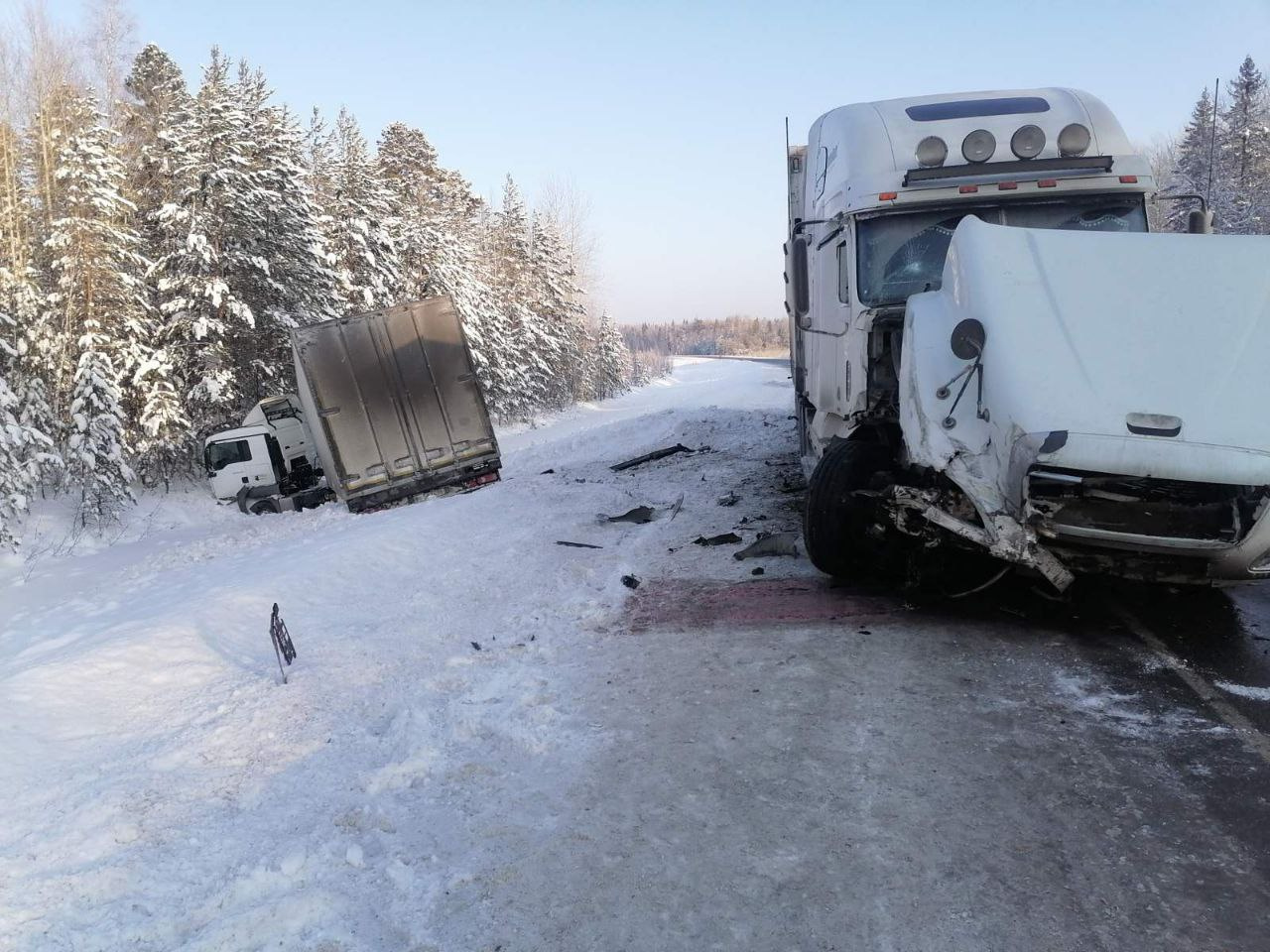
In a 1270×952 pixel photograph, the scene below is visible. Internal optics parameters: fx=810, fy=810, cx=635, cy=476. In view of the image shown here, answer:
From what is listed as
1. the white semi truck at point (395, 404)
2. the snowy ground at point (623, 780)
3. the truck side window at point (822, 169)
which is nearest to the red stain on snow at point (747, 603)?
the snowy ground at point (623, 780)

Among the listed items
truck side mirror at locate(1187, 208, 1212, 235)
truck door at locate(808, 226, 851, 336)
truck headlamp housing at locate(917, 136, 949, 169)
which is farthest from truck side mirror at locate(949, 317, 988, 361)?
truck side mirror at locate(1187, 208, 1212, 235)

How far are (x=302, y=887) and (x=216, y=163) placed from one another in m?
23.3

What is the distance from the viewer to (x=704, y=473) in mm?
13578

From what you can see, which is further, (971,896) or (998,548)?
(998,548)

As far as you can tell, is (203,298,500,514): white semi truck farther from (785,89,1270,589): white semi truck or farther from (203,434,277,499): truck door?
(785,89,1270,589): white semi truck

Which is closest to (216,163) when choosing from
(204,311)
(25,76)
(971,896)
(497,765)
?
(204,311)

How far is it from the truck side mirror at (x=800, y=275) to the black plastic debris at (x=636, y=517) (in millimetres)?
3503

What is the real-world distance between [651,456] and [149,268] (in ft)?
51.4

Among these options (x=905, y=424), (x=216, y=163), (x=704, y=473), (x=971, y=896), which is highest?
(x=216, y=163)

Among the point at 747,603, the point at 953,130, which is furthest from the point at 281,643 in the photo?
the point at 953,130

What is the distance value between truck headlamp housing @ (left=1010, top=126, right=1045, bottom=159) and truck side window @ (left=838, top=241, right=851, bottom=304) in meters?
1.60

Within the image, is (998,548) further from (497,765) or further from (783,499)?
(783,499)

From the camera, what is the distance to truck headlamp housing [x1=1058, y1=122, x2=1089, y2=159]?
698 cm

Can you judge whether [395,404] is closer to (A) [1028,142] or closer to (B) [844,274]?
(B) [844,274]
